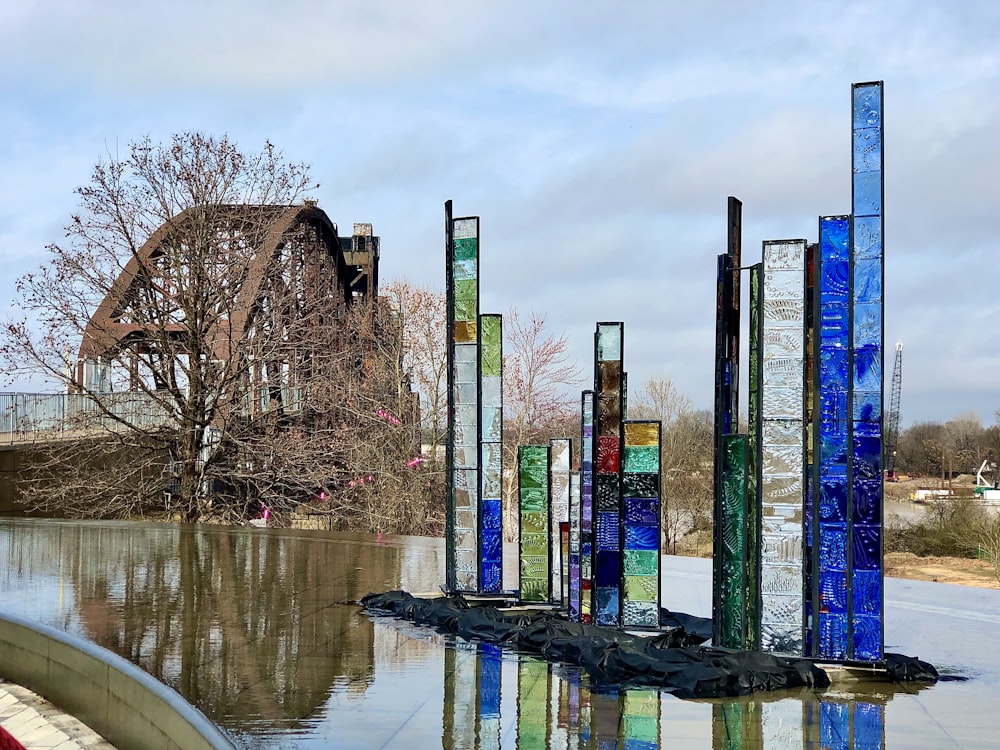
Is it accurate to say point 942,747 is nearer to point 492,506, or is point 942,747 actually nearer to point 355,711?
point 355,711

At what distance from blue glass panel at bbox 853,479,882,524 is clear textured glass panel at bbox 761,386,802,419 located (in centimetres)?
62

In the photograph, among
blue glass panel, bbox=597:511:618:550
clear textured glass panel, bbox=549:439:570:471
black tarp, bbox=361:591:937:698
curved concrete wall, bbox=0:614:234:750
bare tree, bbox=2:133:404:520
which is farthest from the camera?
bare tree, bbox=2:133:404:520

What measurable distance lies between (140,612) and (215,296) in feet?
42.0

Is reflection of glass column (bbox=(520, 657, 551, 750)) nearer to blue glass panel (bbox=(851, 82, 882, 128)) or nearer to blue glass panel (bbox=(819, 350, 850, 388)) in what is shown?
blue glass panel (bbox=(819, 350, 850, 388))

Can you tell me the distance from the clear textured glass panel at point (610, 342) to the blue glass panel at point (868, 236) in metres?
2.35

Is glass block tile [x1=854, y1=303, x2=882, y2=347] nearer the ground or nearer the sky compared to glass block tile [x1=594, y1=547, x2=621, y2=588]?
nearer the sky

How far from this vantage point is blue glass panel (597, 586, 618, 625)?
9.61 metres

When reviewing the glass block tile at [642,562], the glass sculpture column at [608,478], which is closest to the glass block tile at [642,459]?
the glass sculpture column at [608,478]

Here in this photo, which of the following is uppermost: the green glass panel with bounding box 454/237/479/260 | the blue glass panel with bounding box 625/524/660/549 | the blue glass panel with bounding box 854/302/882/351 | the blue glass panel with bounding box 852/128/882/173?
the blue glass panel with bounding box 852/128/882/173

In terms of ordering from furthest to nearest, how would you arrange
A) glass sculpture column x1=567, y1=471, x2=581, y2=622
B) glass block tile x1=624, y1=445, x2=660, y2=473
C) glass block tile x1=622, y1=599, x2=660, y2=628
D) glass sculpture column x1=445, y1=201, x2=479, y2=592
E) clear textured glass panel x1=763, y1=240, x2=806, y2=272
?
glass sculpture column x1=445, y1=201, x2=479, y2=592 → glass sculpture column x1=567, y1=471, x2=581, y2=622 → glass block tile x1=622, y1=599, x2=660, y2=628 → glass block tile x1=624, y1=445, x2=660, y2=473 → clear textured glass panel x1=763, y1=240, x2=806, y2=272

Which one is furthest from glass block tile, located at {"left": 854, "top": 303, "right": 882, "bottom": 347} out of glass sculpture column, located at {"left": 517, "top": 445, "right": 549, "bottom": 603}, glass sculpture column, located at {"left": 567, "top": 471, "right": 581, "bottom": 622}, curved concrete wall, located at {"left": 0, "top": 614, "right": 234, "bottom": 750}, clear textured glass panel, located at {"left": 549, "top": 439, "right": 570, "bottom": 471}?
curved concrete wall, located at {"left": 0, "top": 614, "right": 234, "bottom": 750}

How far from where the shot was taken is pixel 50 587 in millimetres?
12000

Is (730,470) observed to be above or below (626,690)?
above

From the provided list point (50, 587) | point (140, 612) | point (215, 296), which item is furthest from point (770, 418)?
point (215, 296)
